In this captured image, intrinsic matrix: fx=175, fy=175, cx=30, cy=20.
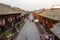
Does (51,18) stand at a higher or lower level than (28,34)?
higher

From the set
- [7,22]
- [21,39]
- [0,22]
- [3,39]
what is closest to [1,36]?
[3,39]

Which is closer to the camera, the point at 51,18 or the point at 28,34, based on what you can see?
the point at 51,18

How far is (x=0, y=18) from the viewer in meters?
22.8

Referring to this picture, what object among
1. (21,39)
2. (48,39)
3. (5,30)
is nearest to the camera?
(48,39)

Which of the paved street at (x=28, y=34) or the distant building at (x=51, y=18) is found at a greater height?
the distant building at (x=51, y=18)

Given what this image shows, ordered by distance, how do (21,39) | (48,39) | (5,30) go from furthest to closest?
(21,39), (5,30), (48,39)

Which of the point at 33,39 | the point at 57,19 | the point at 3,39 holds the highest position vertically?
the point at 57,19

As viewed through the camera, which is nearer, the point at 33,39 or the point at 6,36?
the point at 6,36

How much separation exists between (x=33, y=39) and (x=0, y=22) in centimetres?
959

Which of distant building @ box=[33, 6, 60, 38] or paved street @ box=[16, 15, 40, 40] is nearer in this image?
distant building @ box=[33, 6, 60, 38]

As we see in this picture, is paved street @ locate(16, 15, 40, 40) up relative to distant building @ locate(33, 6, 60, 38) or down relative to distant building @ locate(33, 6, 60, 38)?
down

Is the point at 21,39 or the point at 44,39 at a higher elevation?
the point at 44,39

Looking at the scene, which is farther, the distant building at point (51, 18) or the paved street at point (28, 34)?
the paved street at point (28, 34)

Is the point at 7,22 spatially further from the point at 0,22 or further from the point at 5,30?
the point at 0,22
